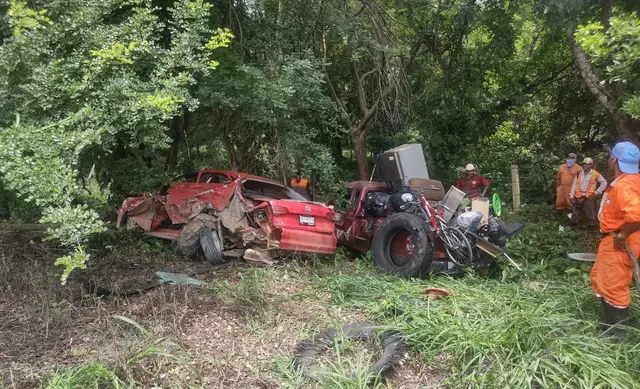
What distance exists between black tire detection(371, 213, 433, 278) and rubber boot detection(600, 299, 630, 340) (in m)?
2.28

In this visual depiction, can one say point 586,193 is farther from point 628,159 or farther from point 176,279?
point 176,279

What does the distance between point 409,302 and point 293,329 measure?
45.1 inches

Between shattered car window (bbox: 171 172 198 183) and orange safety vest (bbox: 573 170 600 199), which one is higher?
shattered car window (bbox: 171 172 198 183)

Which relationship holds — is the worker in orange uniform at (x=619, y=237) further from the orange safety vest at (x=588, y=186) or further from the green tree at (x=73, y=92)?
the orange safety vest at (x=588, y=186)

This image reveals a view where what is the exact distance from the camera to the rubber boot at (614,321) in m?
4.23

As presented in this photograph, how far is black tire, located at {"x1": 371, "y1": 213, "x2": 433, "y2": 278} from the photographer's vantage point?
6418mm

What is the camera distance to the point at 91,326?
15.0 ft

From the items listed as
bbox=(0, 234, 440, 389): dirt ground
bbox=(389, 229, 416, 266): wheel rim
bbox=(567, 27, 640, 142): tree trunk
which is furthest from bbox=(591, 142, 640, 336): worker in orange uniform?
bbox=(567, 27, 640, 142): tree trunk

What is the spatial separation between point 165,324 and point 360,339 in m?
1.76

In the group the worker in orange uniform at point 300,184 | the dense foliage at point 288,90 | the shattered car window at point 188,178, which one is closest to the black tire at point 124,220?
the dense foliage at point 288,90

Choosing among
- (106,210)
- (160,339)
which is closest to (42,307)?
(160,339)

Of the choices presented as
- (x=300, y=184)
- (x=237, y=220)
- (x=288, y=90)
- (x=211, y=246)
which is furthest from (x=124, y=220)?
(x=300, y=184)

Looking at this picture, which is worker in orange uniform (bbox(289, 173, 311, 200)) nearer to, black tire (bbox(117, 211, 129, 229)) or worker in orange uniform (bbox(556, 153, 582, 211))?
black tire (bbox(117, 211, 129, 229))

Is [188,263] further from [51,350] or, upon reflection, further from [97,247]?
[51,350]
